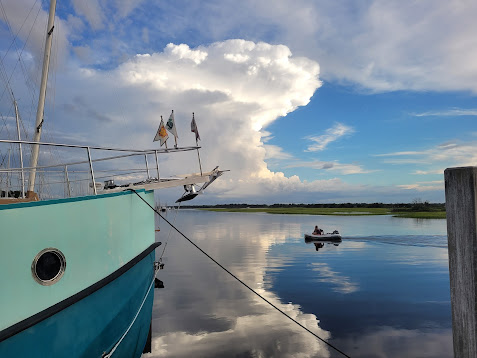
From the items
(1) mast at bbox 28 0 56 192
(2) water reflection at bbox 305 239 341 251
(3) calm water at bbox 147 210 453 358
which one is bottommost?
(2) water reflection at bbox 305 239 341 251

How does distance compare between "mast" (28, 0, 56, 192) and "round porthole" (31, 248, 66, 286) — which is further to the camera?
"mast" (28, 0, 56, 192)

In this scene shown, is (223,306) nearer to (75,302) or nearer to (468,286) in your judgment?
(75,302)

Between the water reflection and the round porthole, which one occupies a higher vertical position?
the round porthole

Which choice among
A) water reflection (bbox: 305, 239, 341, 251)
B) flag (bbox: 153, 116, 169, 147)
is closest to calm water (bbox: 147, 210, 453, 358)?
flag (bbox: 153, 116, 169, 147)

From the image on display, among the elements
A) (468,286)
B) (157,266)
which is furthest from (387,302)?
(468,286)

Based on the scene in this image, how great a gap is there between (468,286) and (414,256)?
25143 mm

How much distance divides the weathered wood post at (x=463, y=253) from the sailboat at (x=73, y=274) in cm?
541

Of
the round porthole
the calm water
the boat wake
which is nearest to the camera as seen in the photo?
the round porthole

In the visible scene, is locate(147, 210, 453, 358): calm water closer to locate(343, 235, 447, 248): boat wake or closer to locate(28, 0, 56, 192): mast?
locate(28, 0, 56, 192): mast

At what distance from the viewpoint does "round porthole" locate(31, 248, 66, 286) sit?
4866 mm

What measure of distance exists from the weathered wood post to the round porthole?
5487 mm

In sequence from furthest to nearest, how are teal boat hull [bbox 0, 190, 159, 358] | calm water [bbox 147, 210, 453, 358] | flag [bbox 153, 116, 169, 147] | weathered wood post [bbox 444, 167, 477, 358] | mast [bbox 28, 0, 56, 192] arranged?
mast [bbox 28, 0, 56, 192] → flag [bbox 153, 116, 169, 147] → calm water [bbox 147, 210, 453, 358] → teal boat hull [bbox 0, 190, 159, 358] → weathered wood post [bbox 444, 167, 477, 358]

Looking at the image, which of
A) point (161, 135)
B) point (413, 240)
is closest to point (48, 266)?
point (161, 135)

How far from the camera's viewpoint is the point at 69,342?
17.1ft
